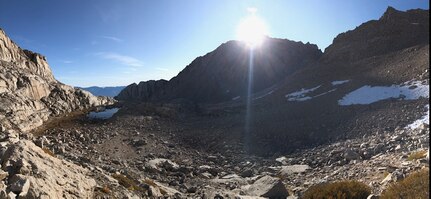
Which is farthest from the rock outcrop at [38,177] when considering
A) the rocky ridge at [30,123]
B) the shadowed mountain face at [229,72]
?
the shadowed mountain face at [229,72]

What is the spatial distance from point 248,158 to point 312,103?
24586 millimetres

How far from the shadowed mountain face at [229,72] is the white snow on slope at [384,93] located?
68132 mm

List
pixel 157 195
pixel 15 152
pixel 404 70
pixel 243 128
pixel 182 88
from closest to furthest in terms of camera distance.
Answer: pixel 15 152, pixel 157 195, pixel 243 128, pixel 404 70, pixel 182 88

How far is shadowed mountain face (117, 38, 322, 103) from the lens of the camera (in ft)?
412

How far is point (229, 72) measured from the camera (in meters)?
131

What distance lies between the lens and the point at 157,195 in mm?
19719

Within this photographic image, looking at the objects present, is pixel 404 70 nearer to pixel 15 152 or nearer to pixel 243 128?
pixel 243 128

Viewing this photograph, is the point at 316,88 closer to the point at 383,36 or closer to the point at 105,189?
the point at 383,36

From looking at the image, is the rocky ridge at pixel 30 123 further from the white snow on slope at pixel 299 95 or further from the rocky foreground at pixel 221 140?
the white snow on slope at pixel 299 95

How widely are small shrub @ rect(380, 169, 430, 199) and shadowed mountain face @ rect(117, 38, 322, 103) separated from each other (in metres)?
107

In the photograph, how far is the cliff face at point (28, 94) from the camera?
40.7 metres

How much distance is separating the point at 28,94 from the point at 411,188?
5230 cm

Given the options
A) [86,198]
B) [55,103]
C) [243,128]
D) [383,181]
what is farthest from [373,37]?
[86,198]

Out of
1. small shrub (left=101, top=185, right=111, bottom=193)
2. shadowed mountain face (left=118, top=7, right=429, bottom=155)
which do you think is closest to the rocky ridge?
small shrub (left=101, top=185, right=111, bottom=193)
